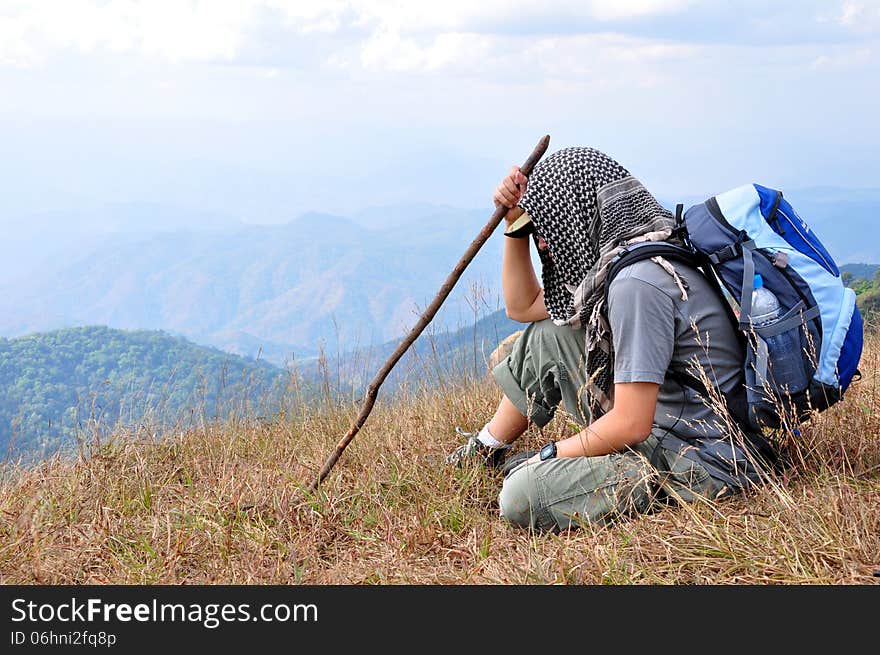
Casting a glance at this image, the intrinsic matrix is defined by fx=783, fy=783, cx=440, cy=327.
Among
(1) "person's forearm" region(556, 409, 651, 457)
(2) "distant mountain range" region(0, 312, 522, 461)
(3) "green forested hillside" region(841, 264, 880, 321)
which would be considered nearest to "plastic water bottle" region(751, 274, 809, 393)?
(1) "person's forearm" region(556, 409, 651, 457)

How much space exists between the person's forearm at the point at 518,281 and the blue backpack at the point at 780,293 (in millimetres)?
640

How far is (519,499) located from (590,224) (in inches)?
41.4

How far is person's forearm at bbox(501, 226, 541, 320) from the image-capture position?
3.28 meters

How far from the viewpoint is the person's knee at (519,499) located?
113 inches

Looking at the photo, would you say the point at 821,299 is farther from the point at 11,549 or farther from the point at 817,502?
the point at 11,549

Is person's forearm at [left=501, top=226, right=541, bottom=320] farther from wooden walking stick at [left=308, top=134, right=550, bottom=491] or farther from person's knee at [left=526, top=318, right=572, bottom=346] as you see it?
wooden walking stick at [left=308, top=134, right=550, bottom=491]

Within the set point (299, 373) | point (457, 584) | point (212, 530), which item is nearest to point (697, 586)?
point (457, 584)

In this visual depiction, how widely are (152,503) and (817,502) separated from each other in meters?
2.69

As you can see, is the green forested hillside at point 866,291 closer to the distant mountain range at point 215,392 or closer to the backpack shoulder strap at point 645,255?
the distant mountain range at point 215,392

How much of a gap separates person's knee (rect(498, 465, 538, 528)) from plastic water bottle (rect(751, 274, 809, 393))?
3.03ft

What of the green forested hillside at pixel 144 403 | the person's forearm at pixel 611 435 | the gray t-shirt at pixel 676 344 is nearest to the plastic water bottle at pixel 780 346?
the gray t-shirt at pixel 676 344

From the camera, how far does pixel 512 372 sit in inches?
131

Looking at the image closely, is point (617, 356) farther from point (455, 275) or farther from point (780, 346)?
point (455, 275)

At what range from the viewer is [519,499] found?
289 centimetres
